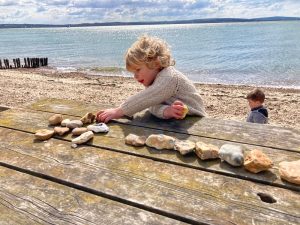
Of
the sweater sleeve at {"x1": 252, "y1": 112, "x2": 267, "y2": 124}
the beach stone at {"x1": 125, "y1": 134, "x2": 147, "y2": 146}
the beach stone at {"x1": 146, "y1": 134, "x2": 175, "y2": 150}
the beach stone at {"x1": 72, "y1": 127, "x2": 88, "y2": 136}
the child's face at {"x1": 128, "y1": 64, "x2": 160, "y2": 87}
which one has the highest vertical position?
the child's face at {"x1": 128, "y1": 64, "x2": 160, "y2": 87}

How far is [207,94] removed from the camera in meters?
15.1

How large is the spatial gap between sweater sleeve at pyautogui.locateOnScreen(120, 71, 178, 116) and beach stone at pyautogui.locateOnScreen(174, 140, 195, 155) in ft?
2.59

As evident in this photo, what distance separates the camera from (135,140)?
221 cm

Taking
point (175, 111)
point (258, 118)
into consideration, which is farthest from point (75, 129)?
point (258, 118)

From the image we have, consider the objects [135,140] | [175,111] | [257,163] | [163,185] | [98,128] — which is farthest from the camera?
[175,111]

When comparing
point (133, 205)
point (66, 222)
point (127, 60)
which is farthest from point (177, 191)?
point (127, 60)

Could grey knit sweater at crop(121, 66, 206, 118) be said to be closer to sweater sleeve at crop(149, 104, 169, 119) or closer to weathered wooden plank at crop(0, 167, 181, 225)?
sweater sleeve at crop(149, 104, 169, 119)

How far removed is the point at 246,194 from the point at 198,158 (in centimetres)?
46

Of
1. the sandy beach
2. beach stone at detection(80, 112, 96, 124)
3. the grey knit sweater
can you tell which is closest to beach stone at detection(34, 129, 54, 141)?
beach stone at detection(80, 112, 96, 124)

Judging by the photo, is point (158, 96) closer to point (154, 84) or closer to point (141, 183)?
point (154, 84)

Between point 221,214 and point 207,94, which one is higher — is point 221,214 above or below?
above

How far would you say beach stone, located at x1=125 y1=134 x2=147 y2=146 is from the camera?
2182mm

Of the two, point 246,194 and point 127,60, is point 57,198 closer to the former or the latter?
point 246,194

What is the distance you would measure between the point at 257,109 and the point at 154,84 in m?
3.11
